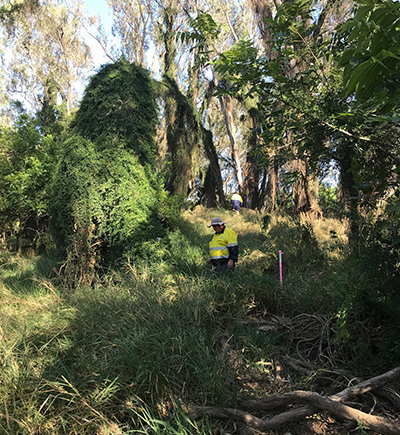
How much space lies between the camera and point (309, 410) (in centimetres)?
271

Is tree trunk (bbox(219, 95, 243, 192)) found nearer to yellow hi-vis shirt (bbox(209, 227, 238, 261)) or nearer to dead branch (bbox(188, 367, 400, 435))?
yellow hi-vis shirt (bbox(209, 227, 238, 261))

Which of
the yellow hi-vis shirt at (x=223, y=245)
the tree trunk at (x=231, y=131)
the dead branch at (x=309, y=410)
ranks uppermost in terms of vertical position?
the tree trunk at (x=231, y=131)

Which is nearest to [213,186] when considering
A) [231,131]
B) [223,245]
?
[231,131]

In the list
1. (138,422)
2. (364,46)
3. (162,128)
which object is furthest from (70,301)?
(162,128)

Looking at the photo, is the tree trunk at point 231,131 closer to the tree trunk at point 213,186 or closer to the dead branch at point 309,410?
the tree trunk at point 213,186

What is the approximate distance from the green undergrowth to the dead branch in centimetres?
12

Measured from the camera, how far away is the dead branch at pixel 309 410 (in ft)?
8.09

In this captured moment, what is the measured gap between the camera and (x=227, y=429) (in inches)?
104

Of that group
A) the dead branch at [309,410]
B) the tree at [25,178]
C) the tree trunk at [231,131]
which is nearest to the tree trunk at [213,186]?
the tree trunk at [231,131]

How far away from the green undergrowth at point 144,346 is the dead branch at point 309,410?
0.12m

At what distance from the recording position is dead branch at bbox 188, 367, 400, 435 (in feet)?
8.09

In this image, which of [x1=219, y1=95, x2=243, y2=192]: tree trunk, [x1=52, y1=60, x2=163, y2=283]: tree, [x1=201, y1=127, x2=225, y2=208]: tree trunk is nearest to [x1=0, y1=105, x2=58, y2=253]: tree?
[x1=52, y1=60, x2=163, y2=283]: tree

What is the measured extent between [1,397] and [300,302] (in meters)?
3.49

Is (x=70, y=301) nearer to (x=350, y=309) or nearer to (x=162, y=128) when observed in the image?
(x=350, y=309)
